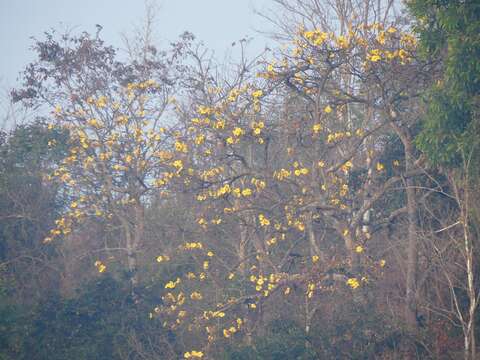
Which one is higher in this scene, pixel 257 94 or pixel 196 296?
pixel 257 94

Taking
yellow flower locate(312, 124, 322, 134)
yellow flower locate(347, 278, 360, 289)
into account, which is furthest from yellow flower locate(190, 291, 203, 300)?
→ yellow flower locate(312, 124, 322, 134)

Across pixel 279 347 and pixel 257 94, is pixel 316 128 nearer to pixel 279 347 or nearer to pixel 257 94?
pixel 257 94

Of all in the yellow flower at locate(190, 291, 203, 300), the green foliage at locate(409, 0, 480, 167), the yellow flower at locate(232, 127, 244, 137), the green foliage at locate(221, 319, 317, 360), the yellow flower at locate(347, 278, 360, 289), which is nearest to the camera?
the green foliage at locate(409, 0, 480, 167)

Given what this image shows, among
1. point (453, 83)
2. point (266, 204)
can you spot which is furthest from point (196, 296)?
point (453, 83)

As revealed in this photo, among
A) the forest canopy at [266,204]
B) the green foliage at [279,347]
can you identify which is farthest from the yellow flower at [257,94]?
the green foliage at [279,347]

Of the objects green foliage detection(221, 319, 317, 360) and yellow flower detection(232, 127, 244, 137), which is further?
yellow flower detection(232, 127, 244, 137)

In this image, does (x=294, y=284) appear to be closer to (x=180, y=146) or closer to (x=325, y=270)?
(x=325, y=270)

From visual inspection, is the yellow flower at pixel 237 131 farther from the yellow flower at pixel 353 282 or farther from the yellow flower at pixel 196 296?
the yellow flower at pixel 196 296

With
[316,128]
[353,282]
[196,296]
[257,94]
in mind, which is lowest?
[196,296]

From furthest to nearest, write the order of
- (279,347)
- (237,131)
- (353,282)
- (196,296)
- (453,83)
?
(196,296), (237,131), (353,282), (279,347), (453,83)

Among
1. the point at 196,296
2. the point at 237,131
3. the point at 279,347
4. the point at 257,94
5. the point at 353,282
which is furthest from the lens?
the point at 196,296

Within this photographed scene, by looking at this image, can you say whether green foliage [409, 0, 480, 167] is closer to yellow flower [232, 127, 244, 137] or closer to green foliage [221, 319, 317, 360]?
yellow flower [232, 127, 244, 137]

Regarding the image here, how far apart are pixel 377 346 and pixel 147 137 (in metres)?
6.96

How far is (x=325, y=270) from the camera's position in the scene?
9523mm
